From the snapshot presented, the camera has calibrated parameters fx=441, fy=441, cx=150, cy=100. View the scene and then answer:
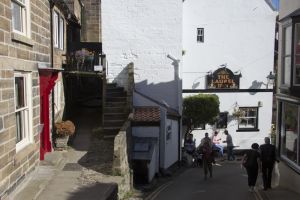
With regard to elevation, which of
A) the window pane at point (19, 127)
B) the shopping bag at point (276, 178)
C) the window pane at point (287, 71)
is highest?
the window pane at point (287, 71)

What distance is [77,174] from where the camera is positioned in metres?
11.1

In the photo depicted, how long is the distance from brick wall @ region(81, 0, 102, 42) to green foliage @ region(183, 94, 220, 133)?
6870mm

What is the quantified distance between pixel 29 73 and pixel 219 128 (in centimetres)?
1681

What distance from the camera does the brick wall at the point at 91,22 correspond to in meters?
26.1

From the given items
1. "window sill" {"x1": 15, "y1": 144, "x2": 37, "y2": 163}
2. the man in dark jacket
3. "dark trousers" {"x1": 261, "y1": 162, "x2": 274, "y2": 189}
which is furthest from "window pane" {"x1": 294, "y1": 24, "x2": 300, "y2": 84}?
"window sill" {"x1": 15, "y1": 144, "x2": 37, "y2": 163}

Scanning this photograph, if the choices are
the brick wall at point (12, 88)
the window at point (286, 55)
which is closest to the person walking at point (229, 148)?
the window at point (286, 55)

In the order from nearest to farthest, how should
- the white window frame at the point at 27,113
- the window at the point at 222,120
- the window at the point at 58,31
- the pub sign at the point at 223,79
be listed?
1. the white window frame at the point at 27,113
2. the window at the point at 58,31
3. the pub sign at the point at 223,79
4. the window at the point at 222,120

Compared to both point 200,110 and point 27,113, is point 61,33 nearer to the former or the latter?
point 27,113

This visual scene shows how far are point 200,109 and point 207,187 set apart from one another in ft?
31.9

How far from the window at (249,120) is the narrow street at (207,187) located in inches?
274

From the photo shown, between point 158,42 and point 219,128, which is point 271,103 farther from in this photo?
point 158,42

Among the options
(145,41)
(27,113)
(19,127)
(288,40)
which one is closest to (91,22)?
(145,41)

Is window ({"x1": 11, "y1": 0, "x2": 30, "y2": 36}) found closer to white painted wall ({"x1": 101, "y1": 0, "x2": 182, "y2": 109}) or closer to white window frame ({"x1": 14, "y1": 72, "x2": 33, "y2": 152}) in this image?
white window frame ({"x1": 14, "y1": 72, "x2": 33, "y2": 152})

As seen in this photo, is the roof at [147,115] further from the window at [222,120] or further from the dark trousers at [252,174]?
the window at [222,120]
